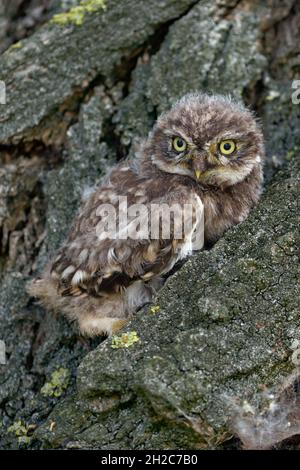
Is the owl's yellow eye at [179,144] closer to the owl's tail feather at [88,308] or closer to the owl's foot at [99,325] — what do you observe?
the owl's tail feather at [88,308]

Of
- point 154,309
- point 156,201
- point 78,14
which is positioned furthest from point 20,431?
point 78,14

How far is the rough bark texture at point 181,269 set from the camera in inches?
117

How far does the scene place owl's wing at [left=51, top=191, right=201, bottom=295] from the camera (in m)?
3.67

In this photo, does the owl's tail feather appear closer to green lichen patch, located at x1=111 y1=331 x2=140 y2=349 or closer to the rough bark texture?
the rough bark texture

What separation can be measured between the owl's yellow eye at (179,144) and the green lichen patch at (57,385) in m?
1.46

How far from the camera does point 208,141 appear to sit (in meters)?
3.96

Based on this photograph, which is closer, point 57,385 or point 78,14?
point 57,385

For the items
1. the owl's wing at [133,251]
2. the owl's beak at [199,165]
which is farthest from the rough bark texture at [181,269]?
the owl's beak at [199,165]

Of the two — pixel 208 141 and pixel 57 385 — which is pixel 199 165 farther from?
pixel 57 385

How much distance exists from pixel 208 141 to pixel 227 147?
159 mm

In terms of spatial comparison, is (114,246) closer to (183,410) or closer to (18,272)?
(18,272)

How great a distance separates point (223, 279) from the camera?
3.21 metres

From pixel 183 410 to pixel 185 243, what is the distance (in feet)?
3.65
